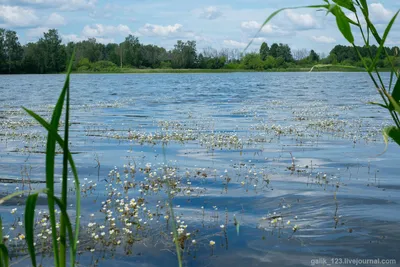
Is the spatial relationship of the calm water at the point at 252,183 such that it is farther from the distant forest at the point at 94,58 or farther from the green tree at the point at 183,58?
the green tree at the point at 183,58

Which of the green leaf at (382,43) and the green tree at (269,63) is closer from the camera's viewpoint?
the green leaf at (382,43)

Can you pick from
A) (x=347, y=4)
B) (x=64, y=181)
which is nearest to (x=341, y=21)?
(x=347, y=4)

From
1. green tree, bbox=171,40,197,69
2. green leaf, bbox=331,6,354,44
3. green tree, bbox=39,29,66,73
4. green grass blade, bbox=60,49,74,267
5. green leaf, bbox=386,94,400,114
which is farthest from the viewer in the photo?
green tree, bbox=171,40,197,69

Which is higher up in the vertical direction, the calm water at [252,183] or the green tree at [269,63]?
the green tree at [269,63]

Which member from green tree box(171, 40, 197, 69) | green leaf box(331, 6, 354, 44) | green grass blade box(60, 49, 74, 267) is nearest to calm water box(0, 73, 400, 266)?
green grass blade box(60, 49, 74, 267)

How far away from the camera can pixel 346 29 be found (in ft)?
5.95

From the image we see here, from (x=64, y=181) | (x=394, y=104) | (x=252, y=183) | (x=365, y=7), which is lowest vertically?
(x=252, y=183)

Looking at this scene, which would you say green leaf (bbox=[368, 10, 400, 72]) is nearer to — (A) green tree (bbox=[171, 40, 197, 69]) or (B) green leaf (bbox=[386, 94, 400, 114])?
(B) green leaf (bbox=[386, 94, 400, 114])

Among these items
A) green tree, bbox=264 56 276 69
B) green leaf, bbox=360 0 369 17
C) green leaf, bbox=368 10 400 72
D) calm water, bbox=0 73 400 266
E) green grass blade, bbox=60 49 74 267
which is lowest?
calm water, bbox=0 73 400 266

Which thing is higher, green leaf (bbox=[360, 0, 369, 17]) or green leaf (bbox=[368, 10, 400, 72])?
green leaf (bbox=[360, 0, 369, 17])

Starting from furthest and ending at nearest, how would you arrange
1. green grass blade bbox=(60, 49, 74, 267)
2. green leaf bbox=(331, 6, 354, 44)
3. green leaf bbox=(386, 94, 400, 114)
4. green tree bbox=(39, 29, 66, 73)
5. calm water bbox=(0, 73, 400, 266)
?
green tree bbox=(39, 29, 66, 73) → calm water bbox=(0, 73, 400, 266) → green grass blade bbox=(60, 49, 74, 267) → green leaf bbox=(331, 6, 354, 44) → green leaf bbox=(386, 94, 400, 114)

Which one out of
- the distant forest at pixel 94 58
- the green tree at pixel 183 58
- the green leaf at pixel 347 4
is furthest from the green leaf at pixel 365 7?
the green tree at pixel 183 58

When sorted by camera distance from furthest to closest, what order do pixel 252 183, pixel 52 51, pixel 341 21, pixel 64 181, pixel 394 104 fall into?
pixel 52 51, pixel 252 183, pixel 64 181, pixel 341 21, pixel 394 104

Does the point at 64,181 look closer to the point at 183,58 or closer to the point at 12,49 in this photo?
the point at 12,49
